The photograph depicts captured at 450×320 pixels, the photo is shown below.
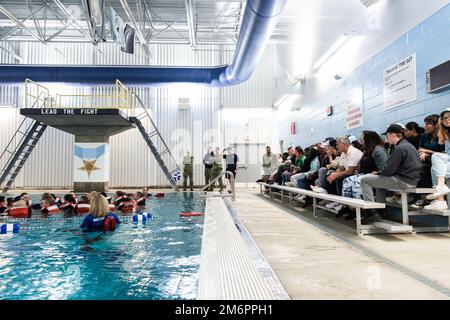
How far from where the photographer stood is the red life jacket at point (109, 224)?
4759 mm

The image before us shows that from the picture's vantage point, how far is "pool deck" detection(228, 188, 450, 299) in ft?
7.29

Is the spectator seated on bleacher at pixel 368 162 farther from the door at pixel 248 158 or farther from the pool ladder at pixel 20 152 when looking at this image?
the door at pixel 248 158

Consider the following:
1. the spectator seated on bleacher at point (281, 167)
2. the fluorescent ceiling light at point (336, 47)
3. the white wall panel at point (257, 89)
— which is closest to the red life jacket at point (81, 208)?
the spectator seated on bleacher at point (281, 167)

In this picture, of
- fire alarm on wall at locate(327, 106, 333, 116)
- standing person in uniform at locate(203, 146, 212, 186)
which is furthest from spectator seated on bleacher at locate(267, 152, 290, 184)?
standing person in uniform at locate(203, 146, 212, 186)

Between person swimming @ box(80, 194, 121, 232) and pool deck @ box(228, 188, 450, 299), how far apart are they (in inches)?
83.3

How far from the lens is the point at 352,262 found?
2969 millimetres

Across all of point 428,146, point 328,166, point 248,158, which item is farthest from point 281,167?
point 248,158

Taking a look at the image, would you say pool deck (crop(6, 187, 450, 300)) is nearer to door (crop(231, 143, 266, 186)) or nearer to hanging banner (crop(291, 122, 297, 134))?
hanging banner (crop(291, 122, 297, 134))

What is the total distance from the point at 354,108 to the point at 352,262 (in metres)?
5.28

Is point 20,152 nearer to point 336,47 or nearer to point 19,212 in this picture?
point 19,212

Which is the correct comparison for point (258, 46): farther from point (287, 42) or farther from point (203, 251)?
point (203, 251)

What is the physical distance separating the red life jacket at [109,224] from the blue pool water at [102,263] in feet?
0.31
